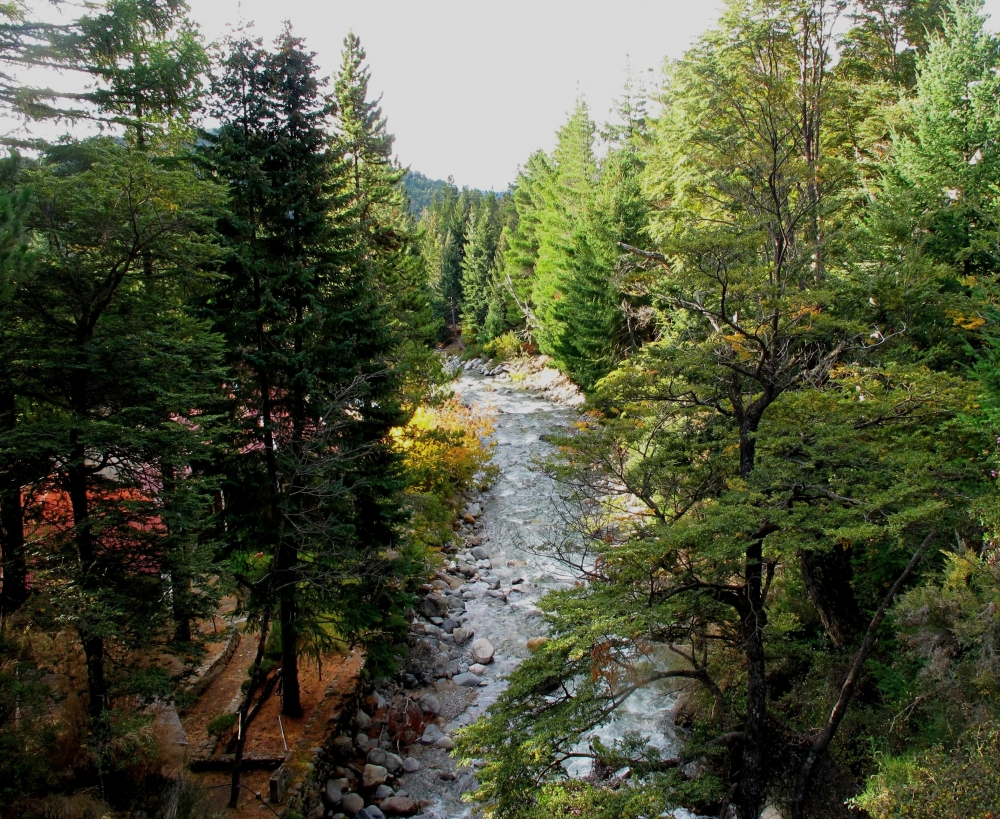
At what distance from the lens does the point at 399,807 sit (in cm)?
870

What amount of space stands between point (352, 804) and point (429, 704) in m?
2.64

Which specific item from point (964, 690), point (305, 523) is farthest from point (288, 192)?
point (964, 690)

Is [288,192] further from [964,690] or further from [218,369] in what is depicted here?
[964,690]

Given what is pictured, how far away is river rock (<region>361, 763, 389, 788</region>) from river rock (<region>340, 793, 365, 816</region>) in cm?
36

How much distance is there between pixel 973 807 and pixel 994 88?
14652mm

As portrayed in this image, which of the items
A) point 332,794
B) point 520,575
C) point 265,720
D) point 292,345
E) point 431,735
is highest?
point 292,345

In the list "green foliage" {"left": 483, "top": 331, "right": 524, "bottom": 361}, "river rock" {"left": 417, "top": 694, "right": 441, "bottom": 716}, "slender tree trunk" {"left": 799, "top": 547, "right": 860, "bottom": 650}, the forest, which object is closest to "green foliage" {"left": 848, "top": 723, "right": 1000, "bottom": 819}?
the forest

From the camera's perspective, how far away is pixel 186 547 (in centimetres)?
712

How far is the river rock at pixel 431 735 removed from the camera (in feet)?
33.8

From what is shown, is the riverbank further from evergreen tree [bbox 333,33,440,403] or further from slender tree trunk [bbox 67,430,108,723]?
evergreen tree [bbox 333,33,440,403]

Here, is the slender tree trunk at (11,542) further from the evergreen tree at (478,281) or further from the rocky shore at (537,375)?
the evergreen tree at (478,281)

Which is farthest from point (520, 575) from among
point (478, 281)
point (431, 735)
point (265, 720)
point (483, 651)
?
point (478, 281)

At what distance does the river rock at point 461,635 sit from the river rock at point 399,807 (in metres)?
4.31

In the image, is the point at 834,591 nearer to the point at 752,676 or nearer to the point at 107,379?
the point at 752,676
